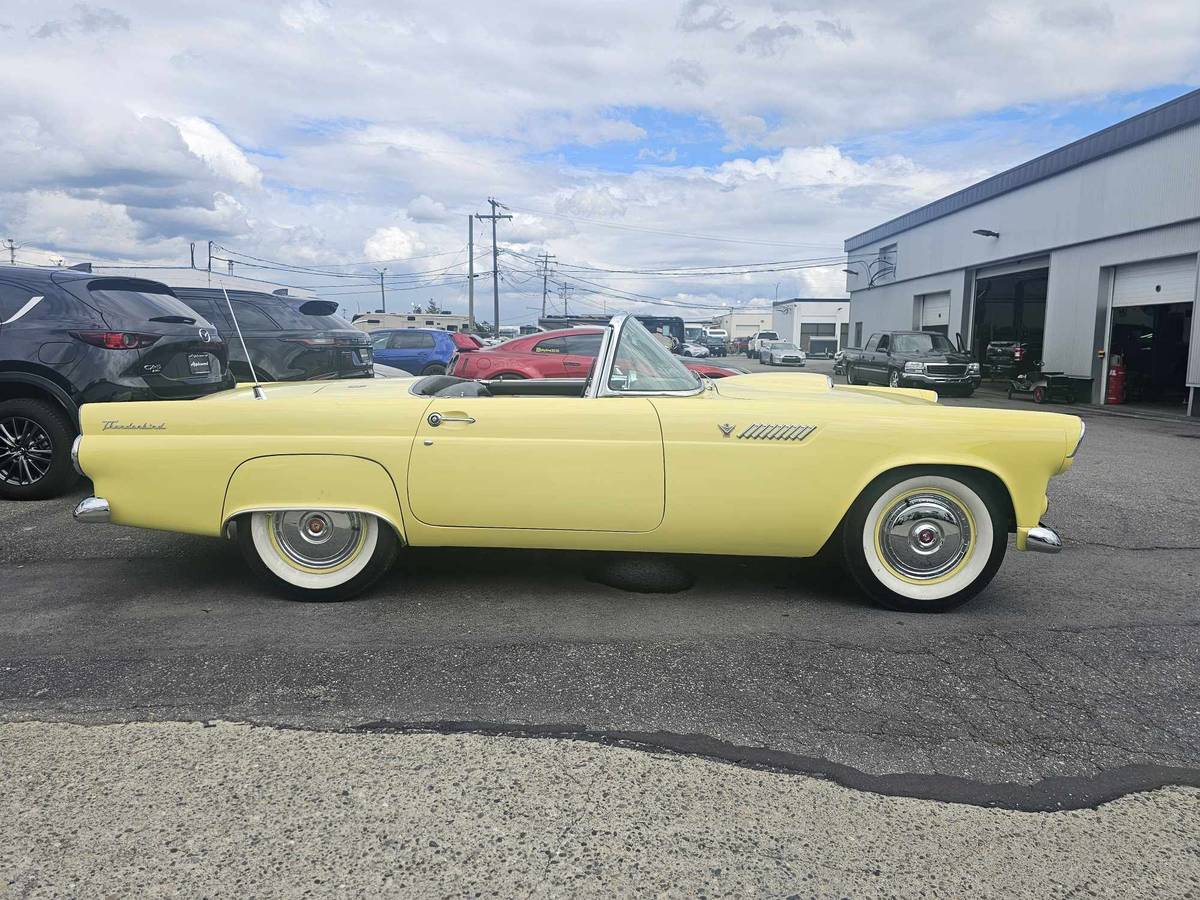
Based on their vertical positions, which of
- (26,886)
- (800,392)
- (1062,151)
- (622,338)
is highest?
(1062,151)

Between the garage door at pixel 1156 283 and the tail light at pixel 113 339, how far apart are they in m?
17.7

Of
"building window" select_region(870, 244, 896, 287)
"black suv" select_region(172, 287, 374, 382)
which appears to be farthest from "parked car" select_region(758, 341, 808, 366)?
"black suv" select_region(172, 287, 374, 382)

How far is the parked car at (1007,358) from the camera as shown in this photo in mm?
25219

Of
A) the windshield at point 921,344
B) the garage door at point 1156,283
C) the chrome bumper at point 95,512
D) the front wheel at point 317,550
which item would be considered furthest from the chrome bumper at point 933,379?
the chrome bumper at point 95,512

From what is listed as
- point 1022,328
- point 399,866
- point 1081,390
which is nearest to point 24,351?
point 399,866

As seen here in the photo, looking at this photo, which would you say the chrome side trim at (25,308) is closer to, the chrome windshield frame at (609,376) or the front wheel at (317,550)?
the front wheel at (317,550)

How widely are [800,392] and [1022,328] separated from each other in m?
32.0

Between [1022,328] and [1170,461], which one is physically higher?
[1022,328]

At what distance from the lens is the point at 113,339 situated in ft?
19.6

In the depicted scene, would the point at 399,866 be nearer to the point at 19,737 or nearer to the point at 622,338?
the point at 19,737

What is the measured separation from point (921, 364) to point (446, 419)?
18687 mm

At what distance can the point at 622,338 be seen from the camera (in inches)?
163

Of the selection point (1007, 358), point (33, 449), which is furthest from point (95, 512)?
point (1007, 358)

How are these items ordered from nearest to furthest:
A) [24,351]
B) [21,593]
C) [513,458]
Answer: [513,458]
[21,593]
[24,351]
